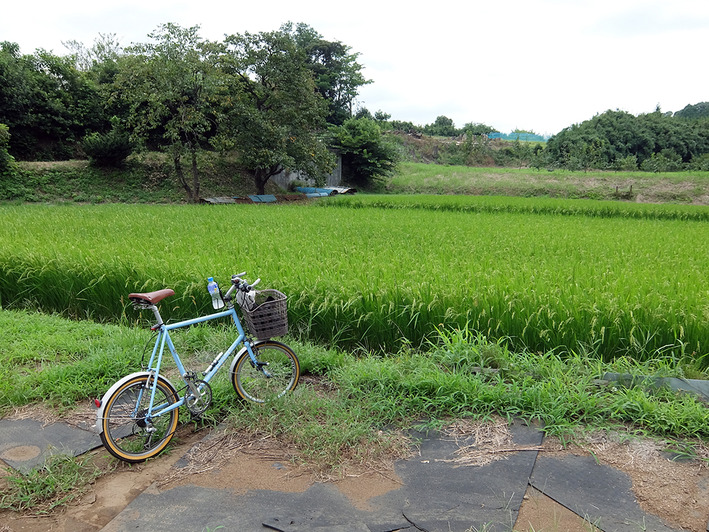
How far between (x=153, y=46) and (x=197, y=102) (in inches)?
86.8

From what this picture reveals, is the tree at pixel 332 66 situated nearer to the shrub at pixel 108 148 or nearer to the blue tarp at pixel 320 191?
the blue tarp at pixel 320 191

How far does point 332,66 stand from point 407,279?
33432 mm

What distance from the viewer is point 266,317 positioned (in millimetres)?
2729

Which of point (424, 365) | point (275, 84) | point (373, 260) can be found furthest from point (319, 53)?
point (424, 365)

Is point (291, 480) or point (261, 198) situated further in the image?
point (261, 198)

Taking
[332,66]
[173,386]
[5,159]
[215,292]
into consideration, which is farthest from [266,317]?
[332,66]

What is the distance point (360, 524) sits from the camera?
188 cm

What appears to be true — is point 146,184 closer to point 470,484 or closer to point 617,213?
point 617,213

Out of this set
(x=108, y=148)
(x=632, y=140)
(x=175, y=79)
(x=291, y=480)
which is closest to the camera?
(x=291, y=480)

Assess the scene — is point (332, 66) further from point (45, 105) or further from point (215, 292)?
point (215, 292)

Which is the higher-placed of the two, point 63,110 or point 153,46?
point 153,46

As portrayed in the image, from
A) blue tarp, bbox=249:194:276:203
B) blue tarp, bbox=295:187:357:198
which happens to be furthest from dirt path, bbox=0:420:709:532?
blue tarp, bbox=295:187:357:198

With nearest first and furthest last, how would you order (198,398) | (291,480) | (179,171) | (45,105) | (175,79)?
(291,480) < (198,398) < (175,79) < (179,171) < (45,105)

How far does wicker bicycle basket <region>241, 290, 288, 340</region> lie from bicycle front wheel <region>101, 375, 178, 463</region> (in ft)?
1.80
